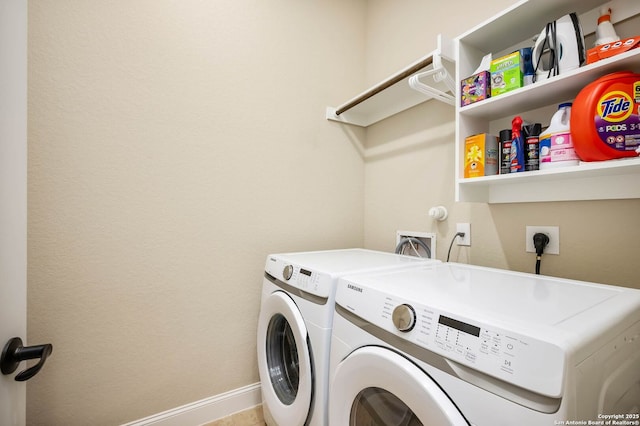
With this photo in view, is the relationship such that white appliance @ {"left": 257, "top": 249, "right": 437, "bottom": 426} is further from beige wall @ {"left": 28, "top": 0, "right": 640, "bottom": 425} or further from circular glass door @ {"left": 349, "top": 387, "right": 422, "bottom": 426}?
beige wall @ {"left": 28, "top": 0, "right": 640, "bottom": 425}

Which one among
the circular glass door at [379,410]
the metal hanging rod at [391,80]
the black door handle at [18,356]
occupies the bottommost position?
the circular glass door at [379,410]

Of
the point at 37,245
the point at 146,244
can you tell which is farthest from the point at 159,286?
the point at 37,245

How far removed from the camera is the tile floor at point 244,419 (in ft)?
4.78

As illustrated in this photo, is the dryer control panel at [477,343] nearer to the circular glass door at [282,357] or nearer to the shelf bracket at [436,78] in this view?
the circular glass door at [282,357]

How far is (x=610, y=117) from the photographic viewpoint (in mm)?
768

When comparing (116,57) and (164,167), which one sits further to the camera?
(164,167)

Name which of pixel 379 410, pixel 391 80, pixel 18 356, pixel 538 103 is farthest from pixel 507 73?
pixel 18 356

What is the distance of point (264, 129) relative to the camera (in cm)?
164

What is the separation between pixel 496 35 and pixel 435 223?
864mm

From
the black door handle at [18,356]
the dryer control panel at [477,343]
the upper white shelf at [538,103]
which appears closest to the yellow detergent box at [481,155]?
the upper white shelf at [538,103]

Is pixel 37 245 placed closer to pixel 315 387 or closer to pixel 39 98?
pixel 39 98

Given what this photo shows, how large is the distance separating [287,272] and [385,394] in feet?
2.02

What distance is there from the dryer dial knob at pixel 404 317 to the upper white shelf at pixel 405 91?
990 millimetres

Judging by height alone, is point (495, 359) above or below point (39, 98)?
below
